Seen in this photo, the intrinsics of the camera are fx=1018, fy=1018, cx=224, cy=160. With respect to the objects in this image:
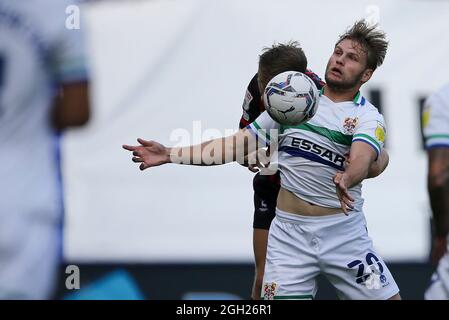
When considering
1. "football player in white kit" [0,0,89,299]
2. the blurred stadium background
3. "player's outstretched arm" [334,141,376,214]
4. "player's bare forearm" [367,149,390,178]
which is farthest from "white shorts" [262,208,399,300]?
"football player in white kit" [0,0,89,299]

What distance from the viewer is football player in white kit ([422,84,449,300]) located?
6391 mm

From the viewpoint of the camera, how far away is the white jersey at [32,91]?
857cm

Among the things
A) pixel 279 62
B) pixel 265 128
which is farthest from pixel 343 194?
pixel 279 62

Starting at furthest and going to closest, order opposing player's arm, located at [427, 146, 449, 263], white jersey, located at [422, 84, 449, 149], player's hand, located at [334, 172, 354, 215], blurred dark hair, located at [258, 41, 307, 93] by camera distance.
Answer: opposing player's arm, located at [427, 146, 449, 263] < white jersey, located at [422, 84, 449, 149] < blurred dark hair, located at [258, 41, 307, 93] < player's hand, located at [334, 172, 354, 215]

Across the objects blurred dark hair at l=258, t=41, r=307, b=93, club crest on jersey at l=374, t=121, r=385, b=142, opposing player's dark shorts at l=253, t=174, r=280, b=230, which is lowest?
opposing player's dark shorts at l=253, t=174, r=280, b=230

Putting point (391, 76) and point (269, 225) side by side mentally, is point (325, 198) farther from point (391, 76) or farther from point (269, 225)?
point (391, 76)

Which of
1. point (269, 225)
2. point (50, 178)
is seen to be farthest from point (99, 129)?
point (269, 225)

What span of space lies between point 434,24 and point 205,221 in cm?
258

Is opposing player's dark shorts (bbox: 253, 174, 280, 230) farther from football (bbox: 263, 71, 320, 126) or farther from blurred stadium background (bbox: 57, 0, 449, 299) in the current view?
blurred stadium background (bbox: 57, 0, 449, 299)

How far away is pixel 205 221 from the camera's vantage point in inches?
335

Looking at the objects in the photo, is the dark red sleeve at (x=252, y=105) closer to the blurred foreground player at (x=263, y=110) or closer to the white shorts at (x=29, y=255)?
the blurred foreground player at (x=263, y=110)

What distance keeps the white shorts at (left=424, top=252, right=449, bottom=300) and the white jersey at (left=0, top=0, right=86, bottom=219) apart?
135 inches

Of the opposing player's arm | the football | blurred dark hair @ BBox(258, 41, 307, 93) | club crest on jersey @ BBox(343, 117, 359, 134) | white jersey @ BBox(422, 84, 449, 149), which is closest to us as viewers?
the football
